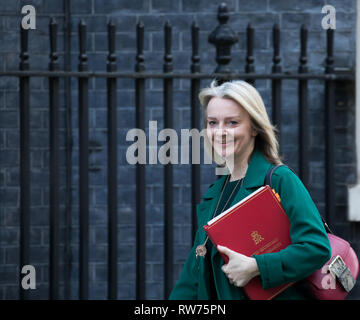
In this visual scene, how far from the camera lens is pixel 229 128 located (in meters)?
2.96

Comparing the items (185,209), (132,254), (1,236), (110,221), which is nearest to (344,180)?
(185,209)

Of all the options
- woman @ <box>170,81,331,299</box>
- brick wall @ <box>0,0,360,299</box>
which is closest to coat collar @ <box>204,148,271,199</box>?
woman @ <box>170,81,331,299</box>

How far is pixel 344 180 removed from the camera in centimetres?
623

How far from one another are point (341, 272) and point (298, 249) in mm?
228

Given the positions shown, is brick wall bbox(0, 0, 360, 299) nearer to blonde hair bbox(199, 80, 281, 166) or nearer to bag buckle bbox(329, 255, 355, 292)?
blonde hair bbox(199, 80, 281, 166)

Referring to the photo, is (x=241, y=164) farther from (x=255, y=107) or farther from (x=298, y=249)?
(x=298, y=249)

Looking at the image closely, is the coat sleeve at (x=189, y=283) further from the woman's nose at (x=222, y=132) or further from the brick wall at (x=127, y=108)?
the brick wall at (x=127, y=108)

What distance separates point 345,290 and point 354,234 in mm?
3209

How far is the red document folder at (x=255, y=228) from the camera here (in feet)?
9.03

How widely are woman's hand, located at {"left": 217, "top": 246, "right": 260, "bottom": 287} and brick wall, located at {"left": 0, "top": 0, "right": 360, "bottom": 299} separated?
143 inches

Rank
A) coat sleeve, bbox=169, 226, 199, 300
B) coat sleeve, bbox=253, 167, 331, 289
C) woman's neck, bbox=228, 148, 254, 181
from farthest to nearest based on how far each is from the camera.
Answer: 1. coat sleeve, bbox=169, 226, 199, 300
2. woman's neck, bbox=228, 148, 254, 181
3. coat sleeve, bbox=253, 167, 331, 289

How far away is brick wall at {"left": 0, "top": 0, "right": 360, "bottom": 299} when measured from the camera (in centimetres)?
634

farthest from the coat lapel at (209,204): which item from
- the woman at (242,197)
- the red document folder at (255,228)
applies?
the red document folder at (255,228)
